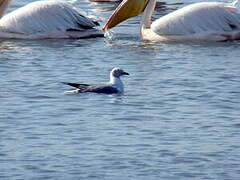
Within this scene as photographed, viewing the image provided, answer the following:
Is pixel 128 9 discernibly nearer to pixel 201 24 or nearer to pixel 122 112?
pixel 201 24

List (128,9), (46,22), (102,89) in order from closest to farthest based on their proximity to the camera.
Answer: (102,89)
(46,22)
(128,9)

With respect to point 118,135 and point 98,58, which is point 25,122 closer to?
point 118,135

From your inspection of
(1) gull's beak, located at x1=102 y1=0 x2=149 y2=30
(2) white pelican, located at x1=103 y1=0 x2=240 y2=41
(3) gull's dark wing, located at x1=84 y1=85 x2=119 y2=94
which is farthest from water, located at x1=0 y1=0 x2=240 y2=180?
(1) gull's beak, located at x1=102 y1=0 x2=149 y2=30

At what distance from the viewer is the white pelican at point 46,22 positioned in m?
15.5

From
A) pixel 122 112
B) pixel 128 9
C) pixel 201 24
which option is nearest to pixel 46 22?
pixel 128 9

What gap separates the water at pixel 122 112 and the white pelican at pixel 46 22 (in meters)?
0.17

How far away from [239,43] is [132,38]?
1.61 metres

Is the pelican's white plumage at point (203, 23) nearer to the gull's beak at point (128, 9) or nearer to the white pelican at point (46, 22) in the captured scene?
the gull's beak at point (128, 9)

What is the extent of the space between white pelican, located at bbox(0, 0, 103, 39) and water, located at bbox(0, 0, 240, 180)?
0.54 feet

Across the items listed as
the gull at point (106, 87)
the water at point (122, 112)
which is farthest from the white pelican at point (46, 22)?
the gull at point (106, 87)

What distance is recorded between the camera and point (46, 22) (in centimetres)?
1556

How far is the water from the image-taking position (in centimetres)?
881

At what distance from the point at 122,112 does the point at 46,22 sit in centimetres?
500

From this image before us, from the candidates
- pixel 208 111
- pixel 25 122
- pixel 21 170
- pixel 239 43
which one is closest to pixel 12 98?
pixel 25 122
